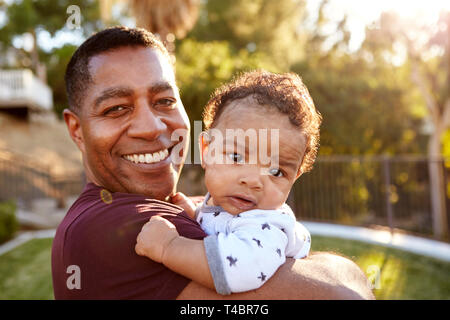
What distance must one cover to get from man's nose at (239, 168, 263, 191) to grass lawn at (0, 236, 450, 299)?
4.67 metres

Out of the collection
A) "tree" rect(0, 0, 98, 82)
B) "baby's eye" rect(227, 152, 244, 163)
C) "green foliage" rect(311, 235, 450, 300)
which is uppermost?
"tree" rect(0, 0, 98, 82)

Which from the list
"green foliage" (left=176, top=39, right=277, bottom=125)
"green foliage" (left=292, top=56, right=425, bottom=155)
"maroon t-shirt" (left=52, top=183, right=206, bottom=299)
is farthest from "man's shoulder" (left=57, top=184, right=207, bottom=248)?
"green foliage" (left=292, top=56, right=425, bottom=155)

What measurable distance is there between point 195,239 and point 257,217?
0.25 meters

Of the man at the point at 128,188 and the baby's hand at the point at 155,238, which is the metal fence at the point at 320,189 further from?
the baby's hand at the point at 155,238

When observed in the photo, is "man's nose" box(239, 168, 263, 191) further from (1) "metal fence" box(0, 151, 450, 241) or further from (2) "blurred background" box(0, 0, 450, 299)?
(1) "metal fence" box(0, 151, 450, 241)

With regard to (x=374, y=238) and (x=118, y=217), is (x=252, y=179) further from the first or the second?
(x=374, y=238)

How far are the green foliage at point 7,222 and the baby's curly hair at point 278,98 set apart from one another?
10453mm

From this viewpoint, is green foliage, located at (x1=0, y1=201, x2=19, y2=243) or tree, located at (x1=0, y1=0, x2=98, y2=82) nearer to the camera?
green foliage, located at (x1=0, y1=201, x2=19, y2=243)

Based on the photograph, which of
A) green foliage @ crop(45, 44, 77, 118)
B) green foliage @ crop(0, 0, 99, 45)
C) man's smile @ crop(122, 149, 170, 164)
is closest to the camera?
man's smile @ crop(122, 149, 170, 164)

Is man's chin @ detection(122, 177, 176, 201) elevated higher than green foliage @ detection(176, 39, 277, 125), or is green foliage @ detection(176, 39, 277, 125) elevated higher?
green foliage @ detection(176, 39, 277, 125)

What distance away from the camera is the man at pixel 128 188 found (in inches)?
63.4

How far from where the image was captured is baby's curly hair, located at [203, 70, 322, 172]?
190 cm

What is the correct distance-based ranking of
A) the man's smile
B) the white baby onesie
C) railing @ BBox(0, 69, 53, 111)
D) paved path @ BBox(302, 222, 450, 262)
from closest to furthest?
the white baby onesie
the man's smile
paved path @ BBox(302, 222, 450, 262)
railing @ BBox(0, 69, 53, 111)

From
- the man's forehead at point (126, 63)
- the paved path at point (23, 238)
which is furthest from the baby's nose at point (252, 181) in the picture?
the paved path at point (23, 238)
